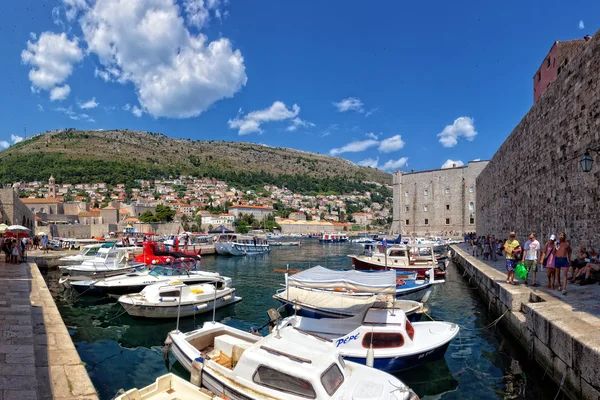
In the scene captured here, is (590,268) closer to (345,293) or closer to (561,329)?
(561,329)

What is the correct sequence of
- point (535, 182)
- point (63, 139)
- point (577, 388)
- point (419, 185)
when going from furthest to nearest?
point (63, 139)
point (419, 185)
point (535, 182)
point (577, 388)

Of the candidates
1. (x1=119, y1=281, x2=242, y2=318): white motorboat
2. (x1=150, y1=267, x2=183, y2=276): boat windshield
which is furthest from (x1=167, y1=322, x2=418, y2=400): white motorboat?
(x1=150, y1=267, x2=183, y2=276): boat windshield

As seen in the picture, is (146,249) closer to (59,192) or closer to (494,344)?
(494,344)

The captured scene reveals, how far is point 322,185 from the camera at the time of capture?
198750mm

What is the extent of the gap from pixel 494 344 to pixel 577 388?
3861 mm

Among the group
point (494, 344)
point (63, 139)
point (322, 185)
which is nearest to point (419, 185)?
point (494, 344)

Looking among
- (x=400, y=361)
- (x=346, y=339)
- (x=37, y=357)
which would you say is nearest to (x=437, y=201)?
(x=400, y=361)

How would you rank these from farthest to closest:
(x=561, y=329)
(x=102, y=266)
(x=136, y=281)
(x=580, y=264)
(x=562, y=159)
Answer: (x=102, y=266), (x=136, y=281), (x=562, y=159), (x=580, y=264), (x=561, y=329)

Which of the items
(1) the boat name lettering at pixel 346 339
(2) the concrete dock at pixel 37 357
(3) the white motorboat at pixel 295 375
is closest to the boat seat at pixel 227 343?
(3) the white motorboat at pixel 295 375

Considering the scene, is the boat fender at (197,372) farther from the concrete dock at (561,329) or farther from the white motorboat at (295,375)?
the concrete dock at (561,329)

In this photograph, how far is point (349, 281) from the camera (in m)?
9.36

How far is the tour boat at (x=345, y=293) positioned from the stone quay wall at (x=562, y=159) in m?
5.04

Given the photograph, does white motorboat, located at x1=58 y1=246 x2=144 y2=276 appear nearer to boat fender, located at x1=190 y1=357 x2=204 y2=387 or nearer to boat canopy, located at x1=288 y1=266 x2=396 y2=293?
boat canopy, located at x1=288 y1=266 x2=396 y2=293

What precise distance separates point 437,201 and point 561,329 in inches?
2138
